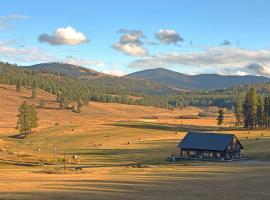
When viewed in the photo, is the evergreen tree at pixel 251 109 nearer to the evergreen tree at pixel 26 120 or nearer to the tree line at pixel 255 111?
the tree line at pixel 255 111

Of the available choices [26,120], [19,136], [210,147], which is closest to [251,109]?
[210,147]

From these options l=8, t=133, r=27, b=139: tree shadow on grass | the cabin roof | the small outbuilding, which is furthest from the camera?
l=8, t=133, r=27, b=139: tree shadow on grass

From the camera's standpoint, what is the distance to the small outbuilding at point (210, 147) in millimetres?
97188

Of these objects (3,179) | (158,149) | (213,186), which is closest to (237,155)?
(158,149)

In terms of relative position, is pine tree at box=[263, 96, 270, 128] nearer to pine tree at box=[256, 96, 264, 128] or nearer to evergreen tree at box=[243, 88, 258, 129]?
pine tree at box=[256, 96, 264, 128]

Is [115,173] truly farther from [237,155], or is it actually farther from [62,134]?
[62,134]

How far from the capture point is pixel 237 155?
96.1 m

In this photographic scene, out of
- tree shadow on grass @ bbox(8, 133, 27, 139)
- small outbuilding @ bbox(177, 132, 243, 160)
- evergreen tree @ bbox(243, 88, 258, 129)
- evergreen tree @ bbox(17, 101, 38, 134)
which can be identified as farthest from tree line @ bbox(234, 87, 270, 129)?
tree shadow on grass @ bbox(8, 133, 27, 139)

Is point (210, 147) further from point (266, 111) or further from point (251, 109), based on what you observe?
point (266, 111)

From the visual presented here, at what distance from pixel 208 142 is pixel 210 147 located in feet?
5.41

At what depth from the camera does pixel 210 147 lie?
9781 centimetres

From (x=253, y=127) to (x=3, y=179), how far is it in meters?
117

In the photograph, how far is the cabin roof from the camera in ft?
320

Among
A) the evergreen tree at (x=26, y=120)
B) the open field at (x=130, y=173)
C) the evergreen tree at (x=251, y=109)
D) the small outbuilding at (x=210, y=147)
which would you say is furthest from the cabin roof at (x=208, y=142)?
the evergreen tree at (x=26, y=120)
